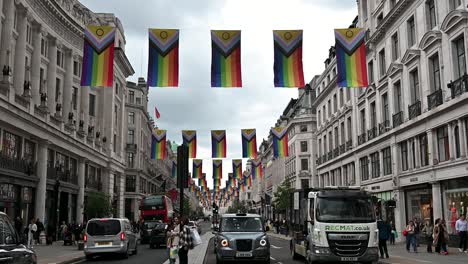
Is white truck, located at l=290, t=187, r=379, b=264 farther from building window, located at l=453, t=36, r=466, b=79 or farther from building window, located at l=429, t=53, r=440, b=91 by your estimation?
building window, located at l=429, t=53, r=440, b=91

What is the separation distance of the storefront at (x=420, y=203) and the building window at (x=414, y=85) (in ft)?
19.8

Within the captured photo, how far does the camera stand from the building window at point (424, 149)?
31469mm

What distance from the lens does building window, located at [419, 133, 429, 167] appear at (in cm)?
3147

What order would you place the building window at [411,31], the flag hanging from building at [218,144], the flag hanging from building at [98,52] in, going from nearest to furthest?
the flag hanging from building at [98,52] < the building window at [411,31] < the flag hanging from building at [218,144]

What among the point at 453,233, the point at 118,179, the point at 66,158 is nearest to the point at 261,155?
the point at 118,179

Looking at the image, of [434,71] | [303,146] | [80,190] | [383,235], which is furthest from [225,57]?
[303,146]

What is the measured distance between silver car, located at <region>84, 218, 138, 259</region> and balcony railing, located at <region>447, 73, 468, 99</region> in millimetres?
18988

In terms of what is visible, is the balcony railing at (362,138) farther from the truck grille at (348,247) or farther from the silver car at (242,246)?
the truck grille at (348,247)

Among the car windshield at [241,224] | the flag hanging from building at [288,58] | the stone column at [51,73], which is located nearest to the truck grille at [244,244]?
the car windshield at [241,224]

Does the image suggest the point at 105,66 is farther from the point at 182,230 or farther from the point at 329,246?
the point at 329,246

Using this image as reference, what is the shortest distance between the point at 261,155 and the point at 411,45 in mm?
114879

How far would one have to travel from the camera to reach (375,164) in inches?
1657

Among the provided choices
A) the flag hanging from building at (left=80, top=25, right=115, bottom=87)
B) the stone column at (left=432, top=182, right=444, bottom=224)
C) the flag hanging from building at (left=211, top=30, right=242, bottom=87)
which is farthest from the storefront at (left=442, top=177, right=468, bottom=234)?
the flag hanging from building at (left=80, top=25, right=115, bottom=87)

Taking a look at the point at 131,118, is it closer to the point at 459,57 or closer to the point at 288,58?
the point at 459,57
